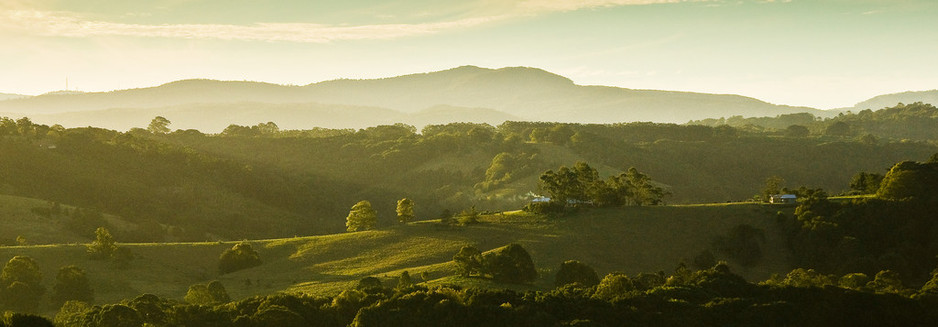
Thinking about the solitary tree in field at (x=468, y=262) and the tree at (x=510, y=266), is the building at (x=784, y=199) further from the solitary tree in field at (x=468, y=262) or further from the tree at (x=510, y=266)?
the solitary tree in field at (x=468, y=262)

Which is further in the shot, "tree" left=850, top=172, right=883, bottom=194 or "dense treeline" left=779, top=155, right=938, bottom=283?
"tree" left=850, top=172, right=883, bottom=194

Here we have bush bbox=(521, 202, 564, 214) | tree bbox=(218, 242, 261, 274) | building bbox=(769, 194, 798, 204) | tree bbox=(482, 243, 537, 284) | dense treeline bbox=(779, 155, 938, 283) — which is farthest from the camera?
building bbox=(769, 194, 798, 204)

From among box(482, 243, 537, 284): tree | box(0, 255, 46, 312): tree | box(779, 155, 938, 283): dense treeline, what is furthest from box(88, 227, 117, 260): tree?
box(779, 155, 938, 283): dense treeline

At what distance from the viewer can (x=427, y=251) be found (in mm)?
105438

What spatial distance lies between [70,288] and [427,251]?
137 feet

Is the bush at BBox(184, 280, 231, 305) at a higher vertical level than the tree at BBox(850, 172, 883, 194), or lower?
lower

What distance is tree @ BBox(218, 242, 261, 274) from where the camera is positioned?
106 meters

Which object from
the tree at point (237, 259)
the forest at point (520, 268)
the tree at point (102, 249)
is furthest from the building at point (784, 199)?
the tree at point (102, 249)

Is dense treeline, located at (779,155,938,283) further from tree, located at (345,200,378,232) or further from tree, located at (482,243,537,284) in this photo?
tree, located at (345,200,378,232)

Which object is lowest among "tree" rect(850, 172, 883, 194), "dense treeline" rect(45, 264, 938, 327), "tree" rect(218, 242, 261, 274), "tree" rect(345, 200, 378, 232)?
"tree" rect(218, 242, 261, 274)

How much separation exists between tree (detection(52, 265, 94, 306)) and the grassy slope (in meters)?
2.42

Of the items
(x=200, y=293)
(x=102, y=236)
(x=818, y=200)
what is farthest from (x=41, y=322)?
(x=818, y=200)

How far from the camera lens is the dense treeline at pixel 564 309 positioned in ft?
201

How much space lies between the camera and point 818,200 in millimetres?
112562
